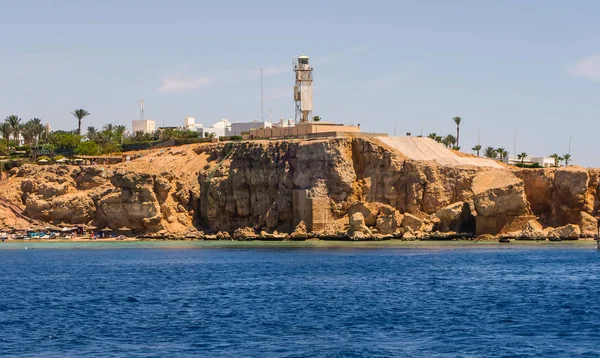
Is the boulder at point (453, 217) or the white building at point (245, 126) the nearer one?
the boulder at point (453, 217)

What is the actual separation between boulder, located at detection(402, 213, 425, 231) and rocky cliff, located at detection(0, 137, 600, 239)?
11cm

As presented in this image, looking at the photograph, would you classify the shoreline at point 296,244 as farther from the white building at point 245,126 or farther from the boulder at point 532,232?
the white building at point 245,126

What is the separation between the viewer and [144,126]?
154250 millimetres

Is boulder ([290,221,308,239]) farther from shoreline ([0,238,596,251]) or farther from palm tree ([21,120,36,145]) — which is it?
palm tree ([21,120,36,145])

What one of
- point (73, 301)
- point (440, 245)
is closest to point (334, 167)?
point (440, 245)

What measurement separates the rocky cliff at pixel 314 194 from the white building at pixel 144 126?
40215 millimetres

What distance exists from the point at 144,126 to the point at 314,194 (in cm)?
6067

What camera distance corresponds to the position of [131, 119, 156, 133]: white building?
154 meters

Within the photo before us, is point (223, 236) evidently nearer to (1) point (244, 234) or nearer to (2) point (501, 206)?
(1) point (244, 234)

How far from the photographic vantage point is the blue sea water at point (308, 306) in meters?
34.9

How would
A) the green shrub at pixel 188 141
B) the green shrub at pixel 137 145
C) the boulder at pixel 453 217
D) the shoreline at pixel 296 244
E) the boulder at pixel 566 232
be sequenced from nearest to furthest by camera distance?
the shoreline at pixel 296 244
the boulder at pixel 566 232
the boulder at pixel 453 217
the green shrub at pixel 188 141
the green shrub at pixel 137 145

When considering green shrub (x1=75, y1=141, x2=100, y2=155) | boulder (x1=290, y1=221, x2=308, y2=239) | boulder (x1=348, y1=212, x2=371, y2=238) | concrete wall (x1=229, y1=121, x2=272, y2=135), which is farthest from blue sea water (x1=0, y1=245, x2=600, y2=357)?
concrete wall (x1=229, y1=121, x2=272, y2=135)

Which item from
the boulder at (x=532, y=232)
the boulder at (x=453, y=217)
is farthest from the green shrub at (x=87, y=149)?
the boulder at (x=532, y=232)

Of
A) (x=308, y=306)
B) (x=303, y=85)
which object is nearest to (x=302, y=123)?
(x=303, y=85)
